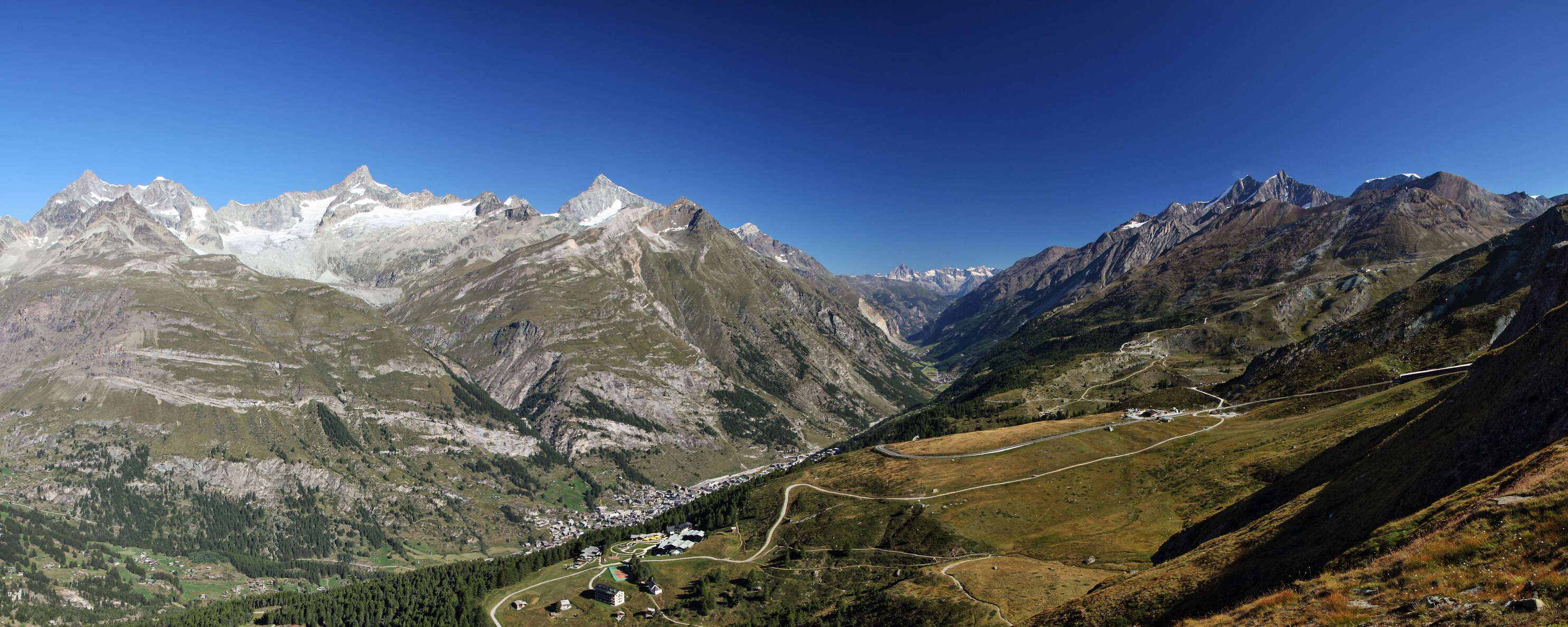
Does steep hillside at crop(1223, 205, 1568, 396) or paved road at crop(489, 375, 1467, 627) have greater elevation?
steep hillside at crop(1223, 205, 1568, 396)

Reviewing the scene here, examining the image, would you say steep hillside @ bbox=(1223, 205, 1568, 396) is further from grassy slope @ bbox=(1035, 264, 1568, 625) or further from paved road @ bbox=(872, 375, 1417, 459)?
grassy slope @ bbox=(1035, 264, 1568, 625)

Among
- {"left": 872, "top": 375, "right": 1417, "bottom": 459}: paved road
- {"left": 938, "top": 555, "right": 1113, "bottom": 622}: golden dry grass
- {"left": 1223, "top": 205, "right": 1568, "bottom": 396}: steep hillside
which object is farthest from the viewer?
{"left": 872, "top": 375, "right": 1417, "bottom": 459}: paved road

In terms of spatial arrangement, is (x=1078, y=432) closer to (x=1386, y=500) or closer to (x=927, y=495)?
(x=927, y=495)

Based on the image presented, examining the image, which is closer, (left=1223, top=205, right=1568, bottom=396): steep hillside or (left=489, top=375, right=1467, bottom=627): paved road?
(left=489, top=375, right=1467, bottom=627): paved road

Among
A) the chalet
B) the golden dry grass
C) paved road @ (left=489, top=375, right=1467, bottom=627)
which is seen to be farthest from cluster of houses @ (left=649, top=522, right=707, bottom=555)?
the golden dry grass

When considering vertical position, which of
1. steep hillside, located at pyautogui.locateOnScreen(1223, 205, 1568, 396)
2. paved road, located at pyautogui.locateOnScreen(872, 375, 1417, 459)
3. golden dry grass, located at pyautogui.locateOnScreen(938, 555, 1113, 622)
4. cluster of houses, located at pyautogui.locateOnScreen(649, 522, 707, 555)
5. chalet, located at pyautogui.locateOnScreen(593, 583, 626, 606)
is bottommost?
chalet, located at pyautogui.locateOnScreen(593, 583, 626, 606)

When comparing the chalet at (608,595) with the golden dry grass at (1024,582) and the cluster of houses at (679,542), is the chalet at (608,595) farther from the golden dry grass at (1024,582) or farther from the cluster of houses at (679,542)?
the golden dry grass at (1024,582)

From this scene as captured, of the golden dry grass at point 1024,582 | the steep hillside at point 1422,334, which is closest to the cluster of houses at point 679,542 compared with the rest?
the golden dry grass at point 1024,582

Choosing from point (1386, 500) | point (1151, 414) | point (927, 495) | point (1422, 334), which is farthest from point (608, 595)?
point (1422, 334)
